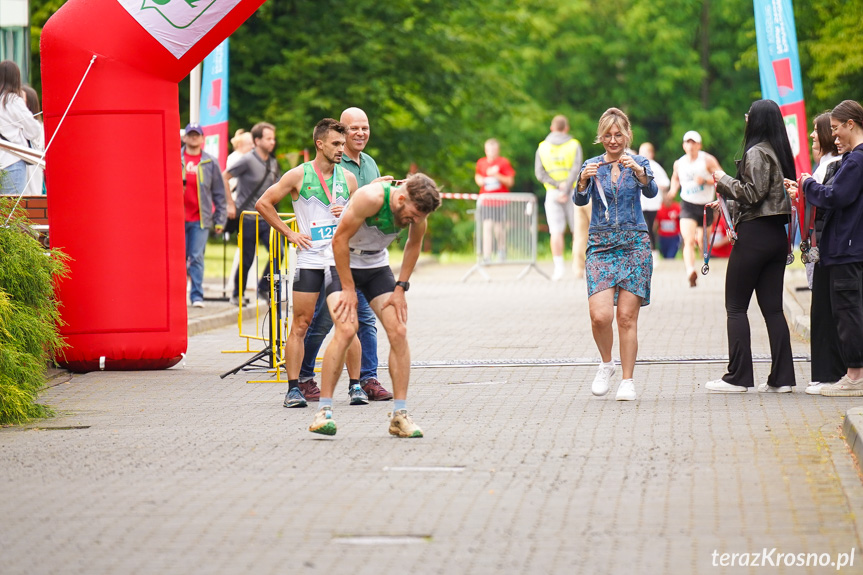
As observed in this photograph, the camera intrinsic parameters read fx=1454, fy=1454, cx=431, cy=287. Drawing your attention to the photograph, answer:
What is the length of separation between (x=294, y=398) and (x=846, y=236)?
393 centimetres

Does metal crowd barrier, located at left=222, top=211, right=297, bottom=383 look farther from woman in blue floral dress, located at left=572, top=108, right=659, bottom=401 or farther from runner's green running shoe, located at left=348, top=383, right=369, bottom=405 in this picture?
woman in blue floral dress, located at left=572, top=108, right=659, bottom=401

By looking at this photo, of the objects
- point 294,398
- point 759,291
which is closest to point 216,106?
point 294,398

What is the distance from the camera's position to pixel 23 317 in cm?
992

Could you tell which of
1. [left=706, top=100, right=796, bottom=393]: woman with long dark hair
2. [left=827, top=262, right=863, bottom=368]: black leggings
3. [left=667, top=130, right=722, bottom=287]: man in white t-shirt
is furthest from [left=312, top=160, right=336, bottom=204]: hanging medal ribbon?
[left=667, top=130, right=722, bottom=287]: man in white t-shirt

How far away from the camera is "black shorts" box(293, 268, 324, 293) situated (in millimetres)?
9992

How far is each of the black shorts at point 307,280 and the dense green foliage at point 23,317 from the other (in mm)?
1790

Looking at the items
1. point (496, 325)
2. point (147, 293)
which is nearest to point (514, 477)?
point (147, 293)

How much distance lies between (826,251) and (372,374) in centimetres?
332

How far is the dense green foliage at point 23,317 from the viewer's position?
9.38 meters

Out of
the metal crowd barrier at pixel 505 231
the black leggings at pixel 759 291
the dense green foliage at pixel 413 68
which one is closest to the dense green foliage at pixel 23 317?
the black leggings at pixel 759 291

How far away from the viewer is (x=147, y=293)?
12242mm

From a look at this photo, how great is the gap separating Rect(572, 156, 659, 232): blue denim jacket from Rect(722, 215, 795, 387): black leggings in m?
0.75

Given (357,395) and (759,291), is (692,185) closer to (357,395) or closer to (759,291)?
(759,291)

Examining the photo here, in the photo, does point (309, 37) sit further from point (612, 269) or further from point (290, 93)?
point (612, 269)
